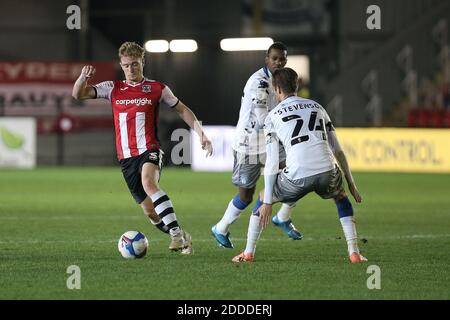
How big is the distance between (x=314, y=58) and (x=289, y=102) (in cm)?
2378

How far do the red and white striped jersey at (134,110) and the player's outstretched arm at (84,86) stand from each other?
3.0 inches

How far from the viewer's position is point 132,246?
9664 mm

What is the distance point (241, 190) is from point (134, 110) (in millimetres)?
1480

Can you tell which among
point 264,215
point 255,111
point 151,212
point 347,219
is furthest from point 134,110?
point 347,219

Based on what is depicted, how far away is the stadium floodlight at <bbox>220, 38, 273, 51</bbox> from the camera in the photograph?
99.8ft

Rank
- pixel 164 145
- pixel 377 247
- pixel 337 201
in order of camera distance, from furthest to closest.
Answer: pixel 164 145 < pixel 377 247 < pixel 337 201

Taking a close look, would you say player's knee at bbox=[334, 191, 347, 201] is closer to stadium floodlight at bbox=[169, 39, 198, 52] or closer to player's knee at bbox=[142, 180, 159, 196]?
player's knee at bbox=[142, 180, 159, 196]

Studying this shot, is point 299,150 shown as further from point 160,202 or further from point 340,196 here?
point 160,202

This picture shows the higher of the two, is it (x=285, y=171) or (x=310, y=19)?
(x=310, y=19)

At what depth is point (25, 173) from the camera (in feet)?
79.6

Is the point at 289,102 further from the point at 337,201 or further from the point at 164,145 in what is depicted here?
the point at 164,145

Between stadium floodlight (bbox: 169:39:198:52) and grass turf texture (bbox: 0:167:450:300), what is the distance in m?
13.0
